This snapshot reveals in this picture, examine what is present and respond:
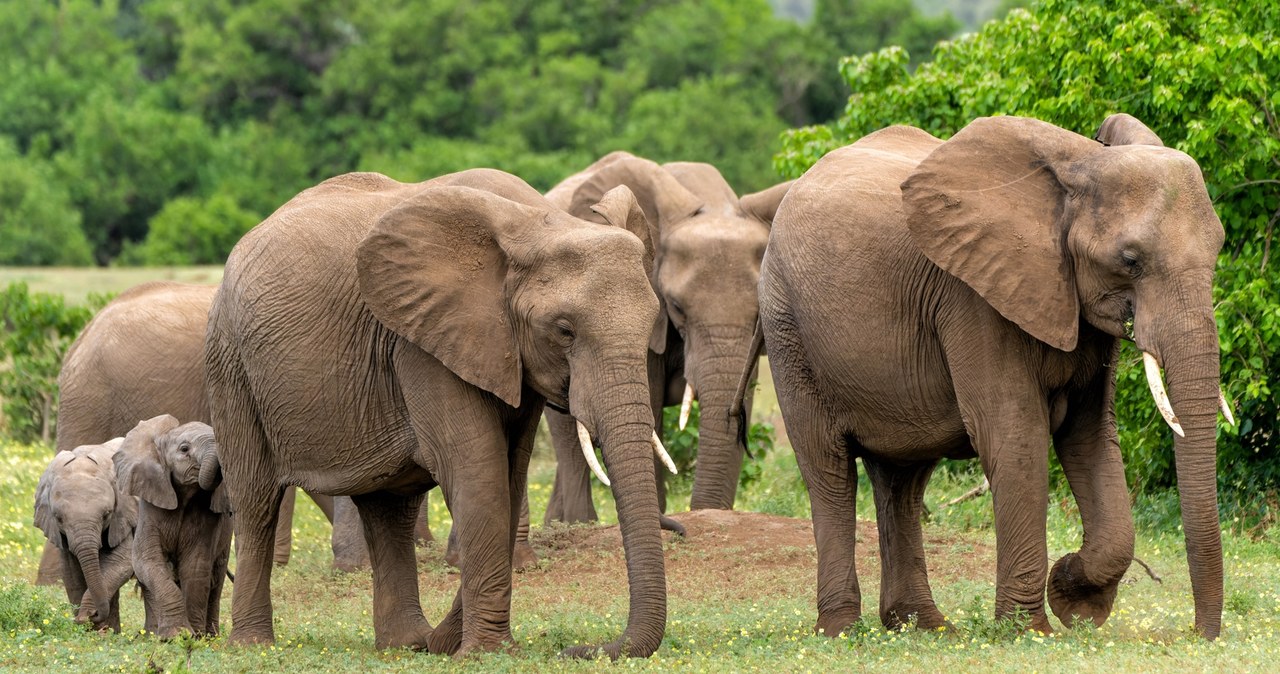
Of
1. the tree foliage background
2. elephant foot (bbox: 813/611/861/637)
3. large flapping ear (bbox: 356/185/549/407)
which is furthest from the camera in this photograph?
the tree foliage background

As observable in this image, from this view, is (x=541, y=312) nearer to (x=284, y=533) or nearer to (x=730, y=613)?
(x=730, y=613)

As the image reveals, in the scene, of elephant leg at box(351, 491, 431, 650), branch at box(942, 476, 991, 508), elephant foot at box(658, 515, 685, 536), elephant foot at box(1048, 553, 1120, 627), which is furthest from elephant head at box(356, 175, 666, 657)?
branch at box(942, 476, 991, 508)

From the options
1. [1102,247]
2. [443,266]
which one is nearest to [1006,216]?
[1102,247]

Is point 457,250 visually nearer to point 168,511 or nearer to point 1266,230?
point 168,511

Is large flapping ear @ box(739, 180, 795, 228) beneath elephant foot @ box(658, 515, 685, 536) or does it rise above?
above

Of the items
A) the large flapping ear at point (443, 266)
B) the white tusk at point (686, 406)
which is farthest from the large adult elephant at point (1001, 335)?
the white tusk at point (686, 406)

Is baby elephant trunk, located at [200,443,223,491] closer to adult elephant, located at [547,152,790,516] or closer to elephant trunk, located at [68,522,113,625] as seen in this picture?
elephant trunk, located at [68,522,113,625]

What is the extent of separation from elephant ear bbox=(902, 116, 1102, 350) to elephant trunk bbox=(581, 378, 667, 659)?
1.53m

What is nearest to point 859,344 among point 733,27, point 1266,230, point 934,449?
point 934,449

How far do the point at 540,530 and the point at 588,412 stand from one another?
5.83 metres

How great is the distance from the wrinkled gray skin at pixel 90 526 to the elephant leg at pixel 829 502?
13.4 feet

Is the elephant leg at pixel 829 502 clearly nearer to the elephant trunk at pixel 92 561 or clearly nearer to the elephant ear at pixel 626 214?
the elephant ear at pixel 626 214

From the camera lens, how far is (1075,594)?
8.55 meters

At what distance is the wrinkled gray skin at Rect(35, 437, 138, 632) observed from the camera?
10.7m
